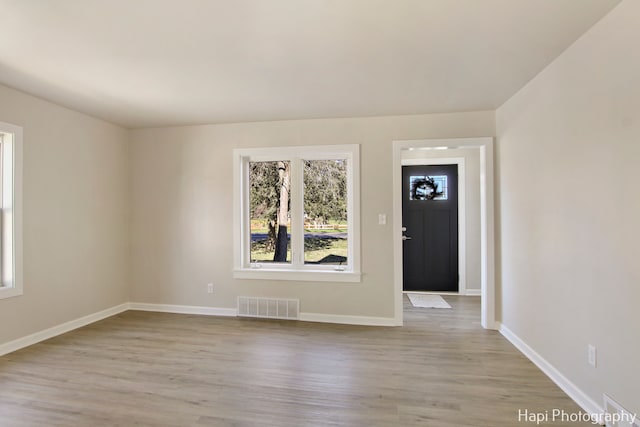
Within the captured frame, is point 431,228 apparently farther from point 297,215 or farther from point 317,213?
point 297,215

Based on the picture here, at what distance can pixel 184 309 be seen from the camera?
4176mm

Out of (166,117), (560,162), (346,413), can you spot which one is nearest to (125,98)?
(166,117)

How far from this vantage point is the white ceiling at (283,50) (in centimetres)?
180

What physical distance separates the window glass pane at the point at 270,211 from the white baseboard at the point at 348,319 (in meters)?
0.77

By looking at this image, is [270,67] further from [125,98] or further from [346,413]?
[346,413]

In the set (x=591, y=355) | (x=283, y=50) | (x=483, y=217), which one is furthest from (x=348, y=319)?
(x=283, y=50)

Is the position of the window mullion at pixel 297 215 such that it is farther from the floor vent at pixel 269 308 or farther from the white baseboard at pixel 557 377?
the white baseboard at pixel 557 377

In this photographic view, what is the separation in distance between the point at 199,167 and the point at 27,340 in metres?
2.52

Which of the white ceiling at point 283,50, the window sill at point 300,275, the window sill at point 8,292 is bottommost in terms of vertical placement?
the window sill at point 300,275

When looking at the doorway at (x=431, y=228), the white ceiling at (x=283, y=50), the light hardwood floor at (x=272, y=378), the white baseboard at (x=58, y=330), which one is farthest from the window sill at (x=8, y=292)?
the doorway at (x=431, y=228)

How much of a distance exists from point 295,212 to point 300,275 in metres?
0.81

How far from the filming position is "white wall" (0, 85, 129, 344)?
10.1 feet

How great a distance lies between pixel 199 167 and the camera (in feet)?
13.6

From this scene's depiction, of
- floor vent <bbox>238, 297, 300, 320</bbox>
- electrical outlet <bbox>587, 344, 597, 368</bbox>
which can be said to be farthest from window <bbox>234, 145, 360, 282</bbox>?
electrical outlet <bbox>587, 344, 597, 368</bbox>
